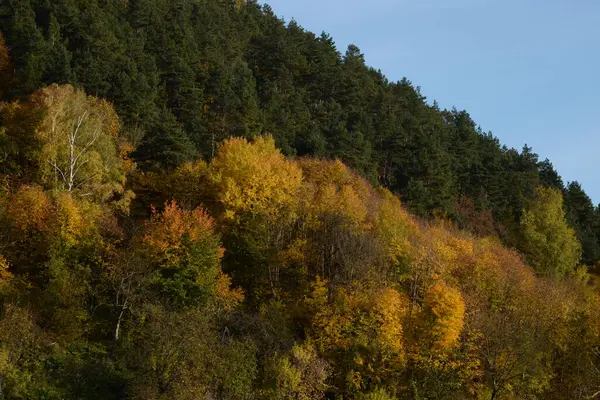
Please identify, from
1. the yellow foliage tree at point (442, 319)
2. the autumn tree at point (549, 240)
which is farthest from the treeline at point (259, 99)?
the yellow foliage tree at point (442, 319)

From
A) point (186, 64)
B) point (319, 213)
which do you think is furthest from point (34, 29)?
point (319, 213)

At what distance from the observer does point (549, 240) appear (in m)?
68.8

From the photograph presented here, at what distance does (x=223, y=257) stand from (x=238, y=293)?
478cm

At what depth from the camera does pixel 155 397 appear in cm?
2922

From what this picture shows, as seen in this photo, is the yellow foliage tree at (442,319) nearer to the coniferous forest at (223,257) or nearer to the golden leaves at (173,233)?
the coniferous forest at (223,257)

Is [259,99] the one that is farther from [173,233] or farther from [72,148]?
[173,233]

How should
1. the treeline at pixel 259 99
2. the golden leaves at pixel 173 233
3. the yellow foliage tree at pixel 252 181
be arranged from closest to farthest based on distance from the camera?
the golden leaves at pixel 173 233 < the yellow foliage tree at pixel 252 181 < the treeline at pixel 259 99

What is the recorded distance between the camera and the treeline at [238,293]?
108ft

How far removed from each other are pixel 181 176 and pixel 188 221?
11.7 meters

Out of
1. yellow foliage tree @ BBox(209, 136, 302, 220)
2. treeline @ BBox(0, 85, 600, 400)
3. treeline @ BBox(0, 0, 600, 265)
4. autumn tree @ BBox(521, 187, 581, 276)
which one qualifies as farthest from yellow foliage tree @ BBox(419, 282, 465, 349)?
autumn tree @ BBox(521, 187, 581, 276)

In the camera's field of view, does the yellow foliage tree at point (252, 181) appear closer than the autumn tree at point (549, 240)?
Yes

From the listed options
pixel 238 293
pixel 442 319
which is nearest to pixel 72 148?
pixel 238 293

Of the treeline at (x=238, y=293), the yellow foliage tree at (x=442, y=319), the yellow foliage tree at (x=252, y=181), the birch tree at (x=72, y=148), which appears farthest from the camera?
the yellow foliage tree at (x=252, y=181)

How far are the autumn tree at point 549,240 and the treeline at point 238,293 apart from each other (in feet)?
41.6
